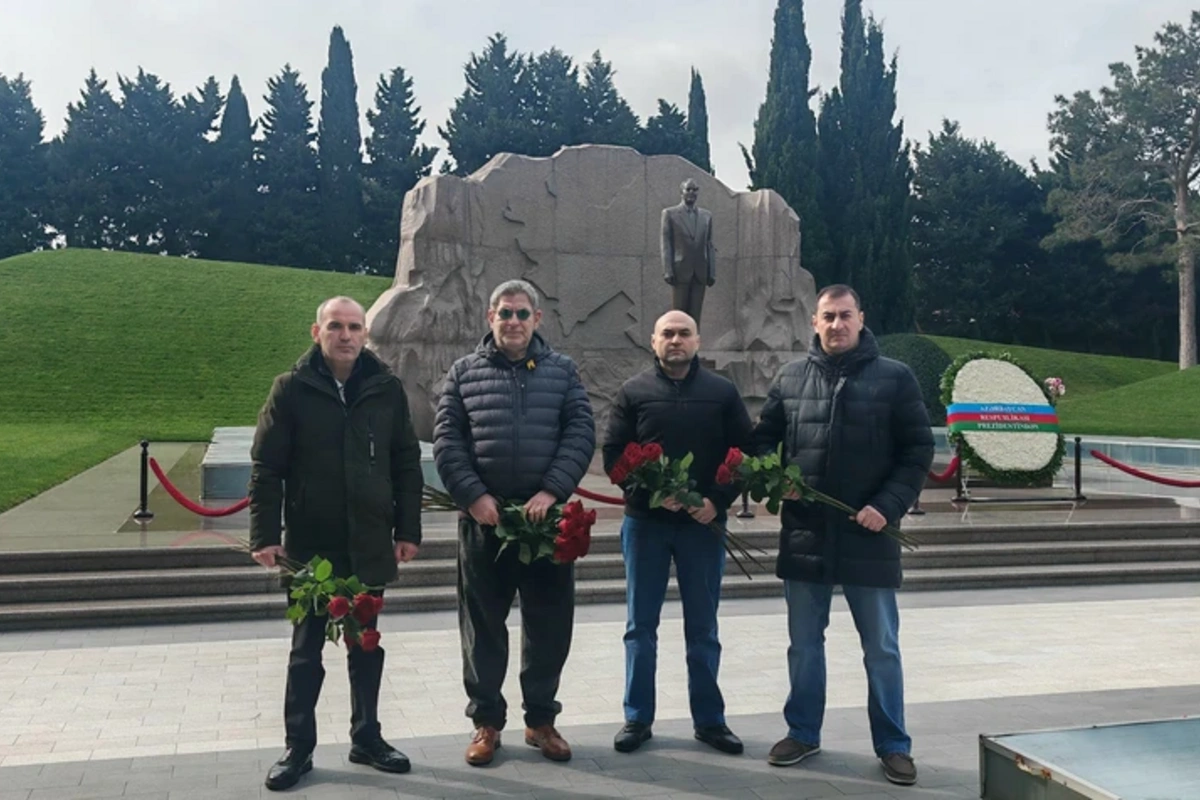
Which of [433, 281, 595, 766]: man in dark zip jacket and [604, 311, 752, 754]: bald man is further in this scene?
[604, 311, 752, 754]: bald man

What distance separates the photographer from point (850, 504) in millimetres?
4125

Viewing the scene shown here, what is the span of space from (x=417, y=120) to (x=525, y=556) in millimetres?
43094

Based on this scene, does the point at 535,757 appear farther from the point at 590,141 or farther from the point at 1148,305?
the point at 1148,305

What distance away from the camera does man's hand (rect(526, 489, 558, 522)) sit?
13.1ft

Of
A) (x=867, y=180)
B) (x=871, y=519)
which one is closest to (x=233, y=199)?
(x=867, y=180)

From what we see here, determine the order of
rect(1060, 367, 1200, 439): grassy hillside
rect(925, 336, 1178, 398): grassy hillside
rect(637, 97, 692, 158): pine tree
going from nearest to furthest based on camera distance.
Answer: rect(1060, 367, 1200, 439): grassy hillside → rect(925, 336, 1178, 398): grassy hillside → rect(637, 97, 692, 158): pine tree

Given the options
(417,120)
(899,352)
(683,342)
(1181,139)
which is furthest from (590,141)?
(683,342)

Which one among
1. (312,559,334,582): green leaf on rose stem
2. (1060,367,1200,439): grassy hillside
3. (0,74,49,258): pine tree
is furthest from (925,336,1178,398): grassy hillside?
(0,74,49,258): pine tree

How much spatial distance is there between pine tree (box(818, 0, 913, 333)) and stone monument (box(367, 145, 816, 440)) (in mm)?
15288

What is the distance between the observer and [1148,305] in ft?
130

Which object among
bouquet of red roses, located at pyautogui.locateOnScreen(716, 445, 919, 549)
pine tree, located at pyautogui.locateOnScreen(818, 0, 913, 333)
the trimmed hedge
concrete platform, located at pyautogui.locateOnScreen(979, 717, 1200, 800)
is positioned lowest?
concrete platform, located at pyautogui.locateOnScreen(979, 717, 1200, 800)

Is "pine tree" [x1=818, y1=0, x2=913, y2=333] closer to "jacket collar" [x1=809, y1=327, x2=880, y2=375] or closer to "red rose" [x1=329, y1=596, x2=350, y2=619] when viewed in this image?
"jacket collar" [x1=809, y1=327, x2=880, y2=375]

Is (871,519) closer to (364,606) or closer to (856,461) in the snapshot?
(856,461)

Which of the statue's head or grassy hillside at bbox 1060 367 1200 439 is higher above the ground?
the statue's head
